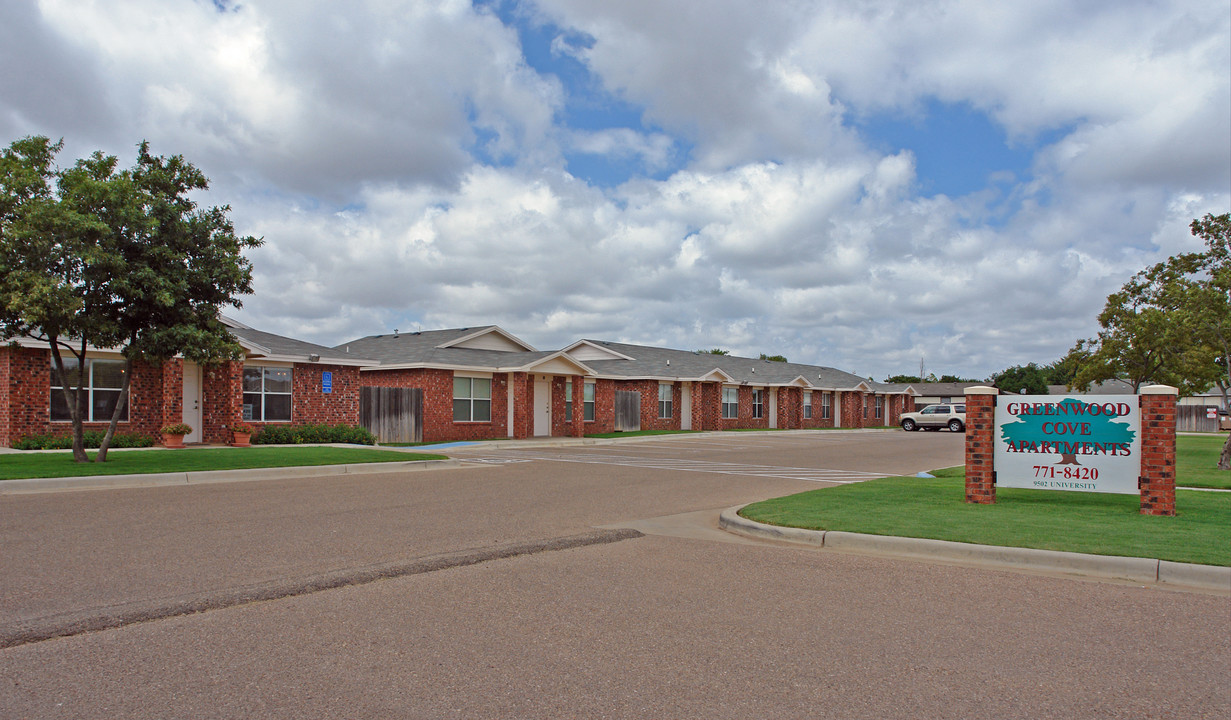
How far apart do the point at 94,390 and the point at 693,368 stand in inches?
1205

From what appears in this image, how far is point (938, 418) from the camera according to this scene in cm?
5019

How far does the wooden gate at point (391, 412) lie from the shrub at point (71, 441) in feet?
→ 24.0

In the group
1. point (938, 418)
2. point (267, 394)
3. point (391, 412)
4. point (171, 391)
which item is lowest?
point (938, 418)

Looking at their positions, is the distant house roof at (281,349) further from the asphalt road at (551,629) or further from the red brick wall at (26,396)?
the asphalt road at (551,629)

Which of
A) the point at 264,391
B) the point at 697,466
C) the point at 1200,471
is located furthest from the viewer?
the point at 264,391

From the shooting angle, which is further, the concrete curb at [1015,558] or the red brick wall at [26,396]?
the red brick wall at [26,396]

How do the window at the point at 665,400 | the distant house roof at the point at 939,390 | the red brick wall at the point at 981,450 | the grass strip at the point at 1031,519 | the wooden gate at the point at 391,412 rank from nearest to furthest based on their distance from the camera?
the grass strip at the point at 1031,519, the red brick wall at the point at 981,450, the wooden gate at the point at 391,412, the window at the point at 665,400, the distant house roof at the point at 939,390

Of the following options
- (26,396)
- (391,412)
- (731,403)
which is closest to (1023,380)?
(731,403)

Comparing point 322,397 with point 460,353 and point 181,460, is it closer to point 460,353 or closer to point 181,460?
point 460,353

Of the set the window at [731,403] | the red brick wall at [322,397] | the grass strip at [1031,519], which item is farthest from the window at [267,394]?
the window at [731,403]

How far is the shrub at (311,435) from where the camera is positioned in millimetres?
25000

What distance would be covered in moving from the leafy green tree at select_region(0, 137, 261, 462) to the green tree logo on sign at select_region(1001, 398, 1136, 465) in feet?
48.3

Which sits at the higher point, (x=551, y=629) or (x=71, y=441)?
(x=551, y=629)

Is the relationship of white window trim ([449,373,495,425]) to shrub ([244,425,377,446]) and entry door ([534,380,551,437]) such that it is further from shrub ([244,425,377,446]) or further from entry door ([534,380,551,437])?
shrub ([244,425,377,446])
